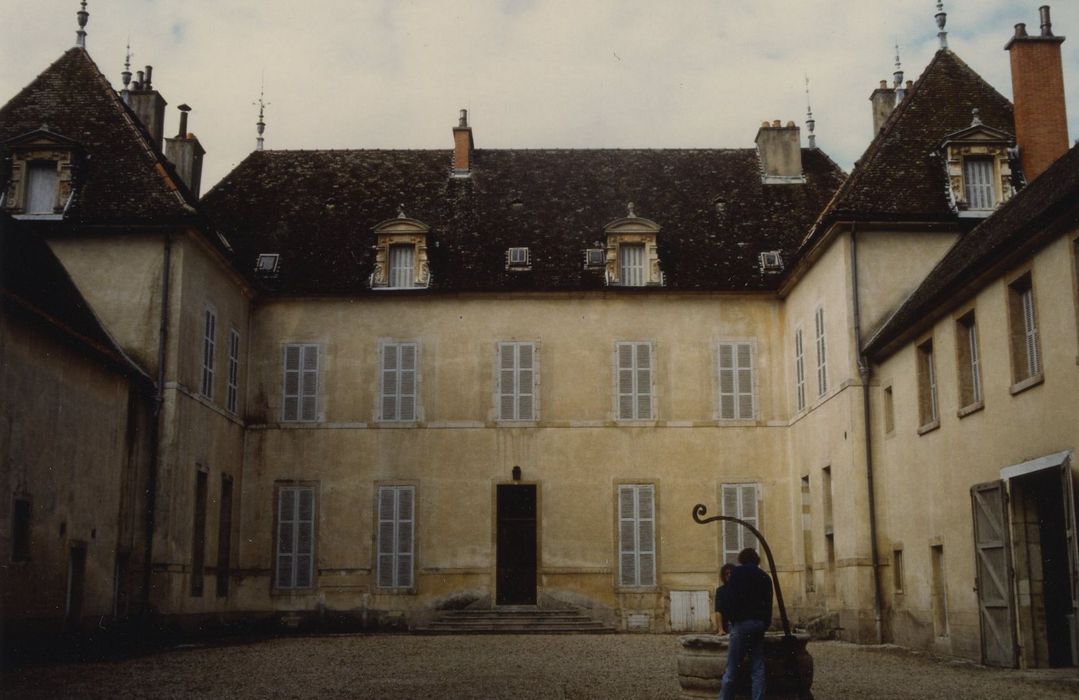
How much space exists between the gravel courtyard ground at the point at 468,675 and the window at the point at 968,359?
3.39 m

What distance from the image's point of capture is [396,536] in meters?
23.0

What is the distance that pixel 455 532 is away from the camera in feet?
75.7

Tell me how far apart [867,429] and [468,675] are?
8.52 m

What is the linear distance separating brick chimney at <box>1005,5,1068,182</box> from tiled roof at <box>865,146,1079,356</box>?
205 cm

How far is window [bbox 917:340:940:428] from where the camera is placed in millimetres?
17109

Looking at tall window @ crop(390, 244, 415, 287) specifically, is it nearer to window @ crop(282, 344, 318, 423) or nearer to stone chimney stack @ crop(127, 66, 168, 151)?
window @ crop(282, 344, 318, 423)

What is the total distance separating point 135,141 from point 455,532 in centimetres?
922

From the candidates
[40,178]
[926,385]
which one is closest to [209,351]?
[40,178]

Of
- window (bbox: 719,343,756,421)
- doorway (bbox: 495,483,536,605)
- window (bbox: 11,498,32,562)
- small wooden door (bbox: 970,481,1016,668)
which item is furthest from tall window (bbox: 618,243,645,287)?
window (bbox: 11,498,32,562)

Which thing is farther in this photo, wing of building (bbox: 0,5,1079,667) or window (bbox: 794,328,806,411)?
window (bbox: 794,328,806,411)

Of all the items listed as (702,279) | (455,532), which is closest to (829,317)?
(702,279)

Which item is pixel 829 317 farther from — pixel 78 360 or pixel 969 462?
pixel 78 360

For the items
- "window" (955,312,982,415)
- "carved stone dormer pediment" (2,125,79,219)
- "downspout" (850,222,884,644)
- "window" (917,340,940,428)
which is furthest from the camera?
"carved stone dormer pediment" (2,125,79,219)

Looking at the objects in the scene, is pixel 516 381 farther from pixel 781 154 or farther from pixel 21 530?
pixel 21 530
